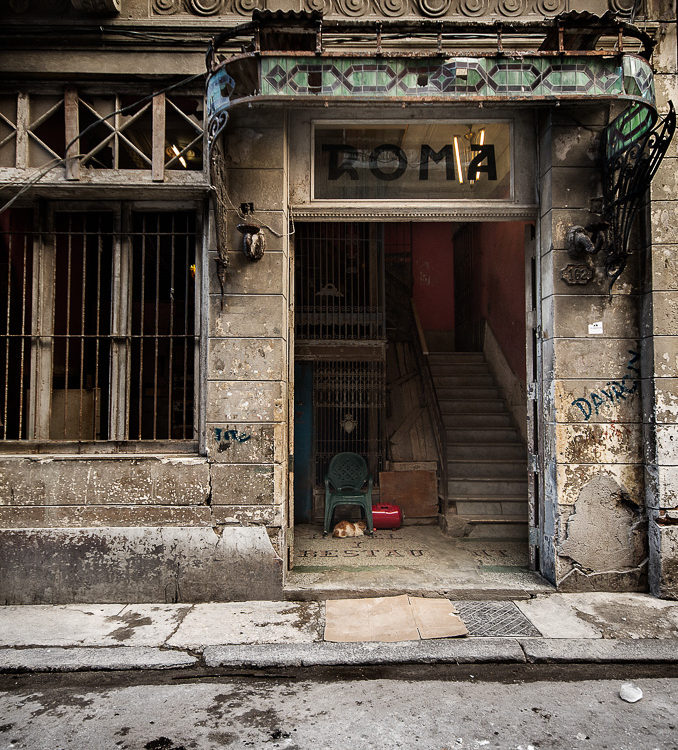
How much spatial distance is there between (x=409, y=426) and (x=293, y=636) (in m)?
5.05

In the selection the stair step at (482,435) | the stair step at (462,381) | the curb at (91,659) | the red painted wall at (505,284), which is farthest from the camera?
the stair step at (462,381)

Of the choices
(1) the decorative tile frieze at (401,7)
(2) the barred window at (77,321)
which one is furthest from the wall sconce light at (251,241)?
(1) the decorative tile frieze at (401,7)

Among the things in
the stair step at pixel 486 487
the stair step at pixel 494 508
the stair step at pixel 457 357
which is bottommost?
the stair step at pixel 494 508

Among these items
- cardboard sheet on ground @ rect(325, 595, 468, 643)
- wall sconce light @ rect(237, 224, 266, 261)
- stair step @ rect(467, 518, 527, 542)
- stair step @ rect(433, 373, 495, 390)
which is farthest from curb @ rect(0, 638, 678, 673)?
stair step @ rect(433, 373, 495, 390)

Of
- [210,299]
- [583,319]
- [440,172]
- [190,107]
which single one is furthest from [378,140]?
[583,319]

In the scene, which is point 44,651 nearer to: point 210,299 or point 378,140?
point 210,299

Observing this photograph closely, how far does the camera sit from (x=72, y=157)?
5.26 meters

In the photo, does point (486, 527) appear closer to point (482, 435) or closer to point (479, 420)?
point (482, 435)

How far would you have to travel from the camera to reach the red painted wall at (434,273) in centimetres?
1426

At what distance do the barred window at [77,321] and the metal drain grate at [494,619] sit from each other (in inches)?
128

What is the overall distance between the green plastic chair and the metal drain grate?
2503 mm

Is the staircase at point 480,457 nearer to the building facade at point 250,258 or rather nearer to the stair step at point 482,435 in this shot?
the stair step at point 482,435

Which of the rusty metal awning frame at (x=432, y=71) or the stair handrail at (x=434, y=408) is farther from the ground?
the rusty metal awning frame at (x=432, y=71)

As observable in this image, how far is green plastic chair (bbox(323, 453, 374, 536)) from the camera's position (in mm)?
7230
